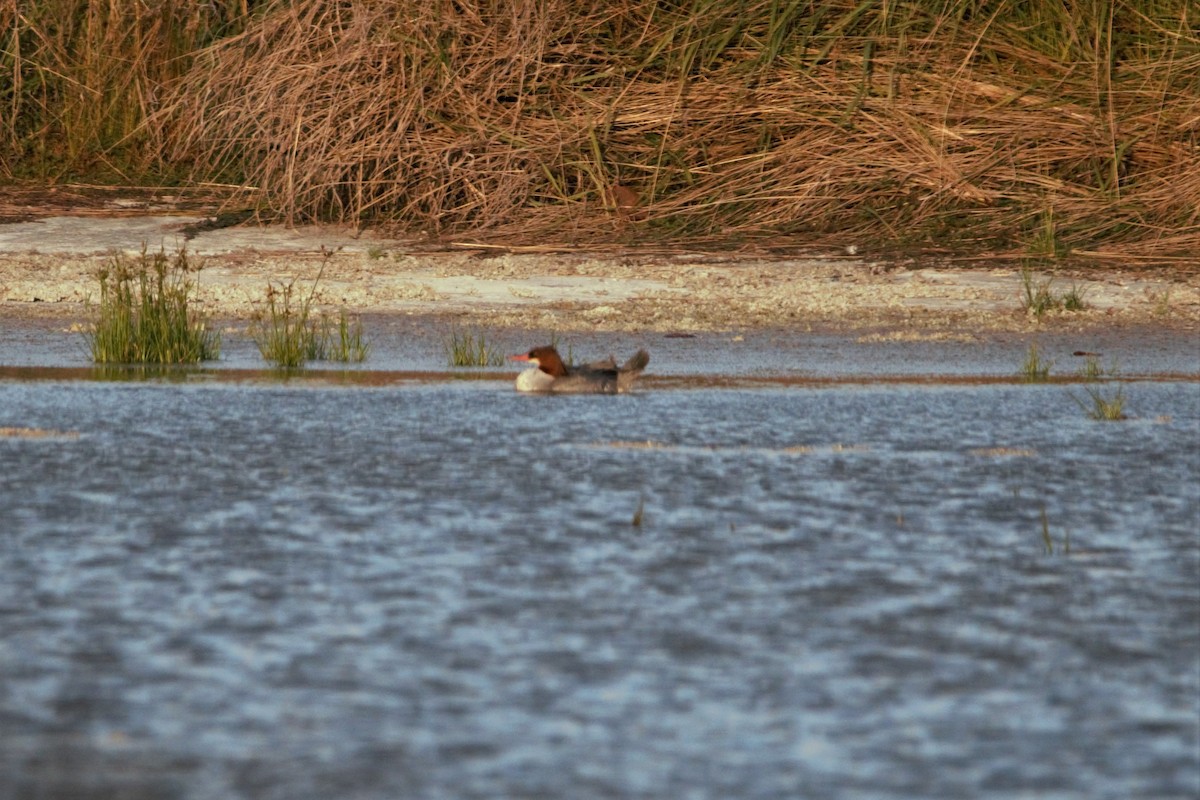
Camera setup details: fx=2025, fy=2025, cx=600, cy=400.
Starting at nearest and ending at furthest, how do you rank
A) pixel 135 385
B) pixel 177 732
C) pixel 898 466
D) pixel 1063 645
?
1. pixel 177 732
2. pixel 1063 645
3. pixel 898 466
4. pixel 135 385

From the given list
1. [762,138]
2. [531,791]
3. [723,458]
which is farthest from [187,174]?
[531,791]

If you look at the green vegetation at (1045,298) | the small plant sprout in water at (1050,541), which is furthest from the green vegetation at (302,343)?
the small plant sprout in water at (1050,541)

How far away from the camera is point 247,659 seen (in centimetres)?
422

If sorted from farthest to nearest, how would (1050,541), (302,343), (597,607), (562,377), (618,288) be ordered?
(618,288) < (302,343) < (562,377) < (1050,541) < (597,607)

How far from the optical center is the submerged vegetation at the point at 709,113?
14125mm

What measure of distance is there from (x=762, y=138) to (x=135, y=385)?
6790 millimetres

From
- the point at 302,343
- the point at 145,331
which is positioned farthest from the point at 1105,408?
the point at 145,331

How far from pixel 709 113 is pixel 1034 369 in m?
5.76

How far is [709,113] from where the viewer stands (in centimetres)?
1469

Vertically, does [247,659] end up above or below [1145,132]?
below

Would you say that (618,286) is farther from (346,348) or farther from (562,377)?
(562,377)

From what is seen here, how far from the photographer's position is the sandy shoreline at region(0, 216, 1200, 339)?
37.2ft

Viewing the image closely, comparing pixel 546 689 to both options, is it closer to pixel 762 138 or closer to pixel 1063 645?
pixel 1063 645

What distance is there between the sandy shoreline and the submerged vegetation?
923 millimetres
